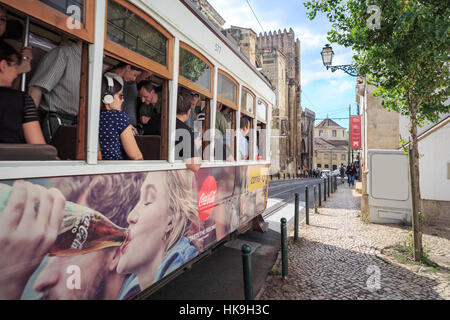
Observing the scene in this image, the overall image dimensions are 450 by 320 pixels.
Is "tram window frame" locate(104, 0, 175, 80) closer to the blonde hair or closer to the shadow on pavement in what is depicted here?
the blonde hair

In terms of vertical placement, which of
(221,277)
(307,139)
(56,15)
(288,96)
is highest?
(288,96)

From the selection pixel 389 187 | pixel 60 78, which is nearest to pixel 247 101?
pixel 60 78

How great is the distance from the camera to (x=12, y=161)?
1.54 meters

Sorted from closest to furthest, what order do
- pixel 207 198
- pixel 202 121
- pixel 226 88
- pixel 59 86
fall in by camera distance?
pixel 59 86 → pixel 207 198 → pixel 202 121 → pixel 226 88

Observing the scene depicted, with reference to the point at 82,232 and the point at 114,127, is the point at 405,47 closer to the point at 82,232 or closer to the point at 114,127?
the point at 114,127

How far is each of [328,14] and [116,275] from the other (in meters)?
5.47

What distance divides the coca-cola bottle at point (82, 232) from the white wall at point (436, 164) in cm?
826

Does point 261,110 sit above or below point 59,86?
above

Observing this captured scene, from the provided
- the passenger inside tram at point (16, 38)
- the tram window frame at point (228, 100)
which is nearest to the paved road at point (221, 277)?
the tram window frame at point (228, 100)

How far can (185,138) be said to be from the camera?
313 cm

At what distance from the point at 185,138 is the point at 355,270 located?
11.2ft

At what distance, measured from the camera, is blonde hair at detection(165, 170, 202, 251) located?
2.80m

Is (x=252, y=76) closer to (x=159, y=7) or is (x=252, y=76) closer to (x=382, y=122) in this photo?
(x=159, y=7)

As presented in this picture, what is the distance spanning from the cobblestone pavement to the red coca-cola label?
4.26 feet
